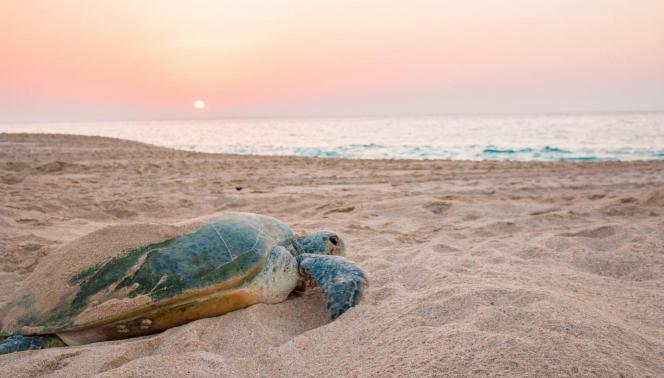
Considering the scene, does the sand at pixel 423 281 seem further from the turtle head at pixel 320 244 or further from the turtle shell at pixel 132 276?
the turtle head at pixel 320 244

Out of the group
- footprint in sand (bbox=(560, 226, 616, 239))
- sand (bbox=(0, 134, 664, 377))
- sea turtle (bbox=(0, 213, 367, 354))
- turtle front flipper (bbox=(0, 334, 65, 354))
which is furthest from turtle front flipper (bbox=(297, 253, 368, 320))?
footprint in sand (bbox=(560, 226, 616, 239))

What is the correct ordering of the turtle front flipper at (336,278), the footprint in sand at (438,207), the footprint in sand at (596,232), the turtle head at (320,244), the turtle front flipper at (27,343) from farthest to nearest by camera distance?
1. the footprint in sand at (438,207)
2. the footprint in sand at (596,232)
3. the turtle head at (320,244)
4. the turtle front flipper at (336,278)
5. the turtle front flipper at (27,343)

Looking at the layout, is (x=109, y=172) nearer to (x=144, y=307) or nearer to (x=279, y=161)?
(x=279, y=161)

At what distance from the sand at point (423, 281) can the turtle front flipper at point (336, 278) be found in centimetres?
12

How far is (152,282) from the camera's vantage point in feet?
7.32

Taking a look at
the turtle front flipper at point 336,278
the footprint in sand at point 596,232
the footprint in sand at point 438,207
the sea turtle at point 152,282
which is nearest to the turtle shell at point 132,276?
the sea turtle at point 152,282

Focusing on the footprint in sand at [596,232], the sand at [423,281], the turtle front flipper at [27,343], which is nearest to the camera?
the sand at [423,281]

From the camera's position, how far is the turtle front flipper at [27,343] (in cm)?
208

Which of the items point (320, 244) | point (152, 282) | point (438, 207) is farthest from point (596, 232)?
point (152, 282)

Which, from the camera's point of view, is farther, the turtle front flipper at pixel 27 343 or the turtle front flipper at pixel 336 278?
the turtle front flipper at pixel 336 278

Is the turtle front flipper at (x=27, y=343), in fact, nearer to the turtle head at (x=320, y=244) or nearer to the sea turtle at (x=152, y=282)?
the sea turtle at (x=152, y=282)

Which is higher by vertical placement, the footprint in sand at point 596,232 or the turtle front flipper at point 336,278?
the turtle front flipper at point 336,278

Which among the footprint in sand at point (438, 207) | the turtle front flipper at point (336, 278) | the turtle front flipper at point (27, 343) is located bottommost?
the footprint in sand at point (438, 207)

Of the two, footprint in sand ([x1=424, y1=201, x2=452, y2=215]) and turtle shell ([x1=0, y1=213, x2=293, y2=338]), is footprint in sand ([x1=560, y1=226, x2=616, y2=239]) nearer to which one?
footprint in sand ([x1=424, y1=201, x2=452, y2=215])
